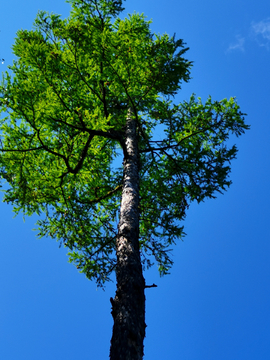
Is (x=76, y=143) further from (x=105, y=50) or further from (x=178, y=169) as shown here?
(x=178, y=169)

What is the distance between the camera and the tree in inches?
183

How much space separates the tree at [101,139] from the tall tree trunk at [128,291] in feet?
0.06

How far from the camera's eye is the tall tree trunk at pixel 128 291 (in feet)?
9.26

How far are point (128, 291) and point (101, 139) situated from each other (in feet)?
13.9

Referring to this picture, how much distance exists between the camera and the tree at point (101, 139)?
15.3 feet

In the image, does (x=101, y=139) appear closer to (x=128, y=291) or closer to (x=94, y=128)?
(x=94, y=128)

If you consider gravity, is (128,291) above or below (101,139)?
below

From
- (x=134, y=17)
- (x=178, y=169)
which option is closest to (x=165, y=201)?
(x=178, y=169)

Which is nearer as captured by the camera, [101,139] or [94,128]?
[94,128]

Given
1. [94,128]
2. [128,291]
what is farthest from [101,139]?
[128,291]

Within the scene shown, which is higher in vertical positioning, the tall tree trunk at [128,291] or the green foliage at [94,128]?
the green foliage at [94,128]

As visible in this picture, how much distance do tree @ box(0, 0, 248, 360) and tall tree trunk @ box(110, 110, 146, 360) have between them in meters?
0.02

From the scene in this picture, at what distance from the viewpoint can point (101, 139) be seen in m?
6.61

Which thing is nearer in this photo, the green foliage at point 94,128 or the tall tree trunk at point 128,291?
the tall tree trunk at point 128,291
